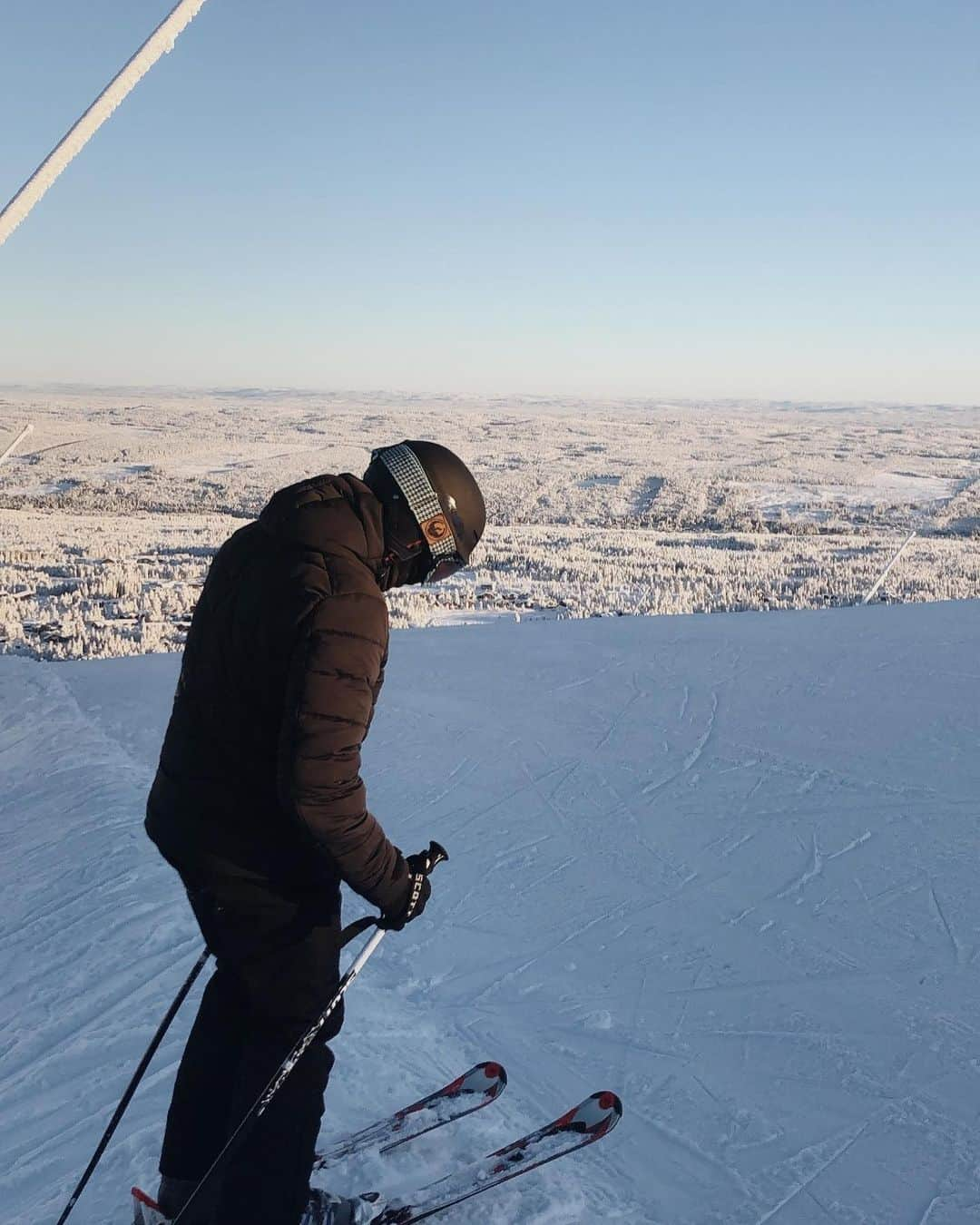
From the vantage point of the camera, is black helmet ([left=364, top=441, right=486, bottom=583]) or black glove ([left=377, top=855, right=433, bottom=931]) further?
black glove ([left=377, top=855, right=433, bottom=931])

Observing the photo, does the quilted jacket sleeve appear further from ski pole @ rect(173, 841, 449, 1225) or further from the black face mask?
ski pole @ rect(173, 841, 449, 1225)

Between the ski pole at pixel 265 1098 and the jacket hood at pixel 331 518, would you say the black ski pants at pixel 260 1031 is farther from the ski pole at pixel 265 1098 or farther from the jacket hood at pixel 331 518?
the jacket hood at pixel 331 518

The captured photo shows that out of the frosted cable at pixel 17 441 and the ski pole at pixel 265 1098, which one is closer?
the ski pole at pixel 265 1098

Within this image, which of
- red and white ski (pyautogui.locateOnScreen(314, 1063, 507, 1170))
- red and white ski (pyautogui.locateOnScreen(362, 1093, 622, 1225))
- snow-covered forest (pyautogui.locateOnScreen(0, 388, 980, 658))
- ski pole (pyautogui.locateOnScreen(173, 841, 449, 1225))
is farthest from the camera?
snow-covered forest (pyautogui.locateOnScreen(0, 388, 980, 658))

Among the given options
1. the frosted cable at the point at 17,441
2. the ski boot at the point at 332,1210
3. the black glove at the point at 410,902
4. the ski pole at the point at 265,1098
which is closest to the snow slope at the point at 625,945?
the ski boot at the point at 332,1210

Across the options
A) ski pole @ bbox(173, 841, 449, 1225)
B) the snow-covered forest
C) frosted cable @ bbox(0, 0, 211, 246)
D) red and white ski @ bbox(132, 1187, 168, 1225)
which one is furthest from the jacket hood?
the snow-covered forest

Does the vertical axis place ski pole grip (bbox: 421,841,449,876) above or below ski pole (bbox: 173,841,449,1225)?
above
